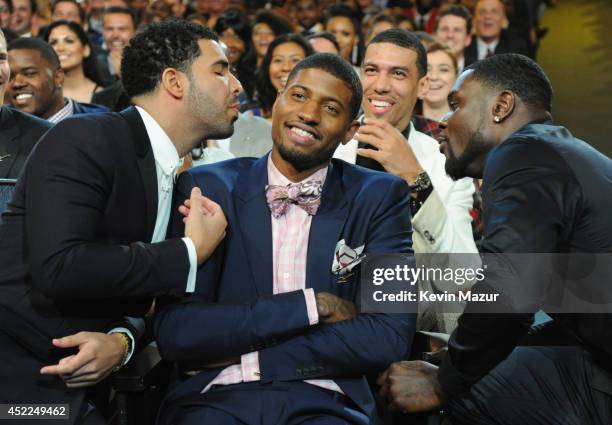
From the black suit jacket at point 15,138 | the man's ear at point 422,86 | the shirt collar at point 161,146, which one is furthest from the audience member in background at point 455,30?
the shirt collar at point 161,146

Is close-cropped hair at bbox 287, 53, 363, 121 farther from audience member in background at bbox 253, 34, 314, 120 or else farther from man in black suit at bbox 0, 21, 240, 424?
audience member in background at bbox 253, 34, 314, 120

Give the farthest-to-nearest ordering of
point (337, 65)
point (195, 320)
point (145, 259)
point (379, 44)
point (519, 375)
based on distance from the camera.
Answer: point (379, 44)
point (337, 65)
point (519, 375)
point (195, 320)
point (145, 259)

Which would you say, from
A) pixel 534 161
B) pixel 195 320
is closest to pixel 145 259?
pixel 195 320

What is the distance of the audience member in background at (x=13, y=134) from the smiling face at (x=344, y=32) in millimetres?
4746

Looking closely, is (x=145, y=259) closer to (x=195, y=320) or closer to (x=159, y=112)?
(x=195, y=320)

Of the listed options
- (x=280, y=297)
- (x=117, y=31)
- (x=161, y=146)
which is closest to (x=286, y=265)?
(x=280, y=297)

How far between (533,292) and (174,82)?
144 centimetres

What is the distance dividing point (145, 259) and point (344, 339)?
2.27 ft

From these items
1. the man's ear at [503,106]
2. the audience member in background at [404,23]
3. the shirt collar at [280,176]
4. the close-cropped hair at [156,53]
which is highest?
the close-cropped hair at [156,53]

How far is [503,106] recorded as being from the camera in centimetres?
300

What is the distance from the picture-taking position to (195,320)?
2654mm

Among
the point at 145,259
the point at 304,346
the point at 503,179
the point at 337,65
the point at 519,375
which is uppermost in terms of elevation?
the point at 337,65

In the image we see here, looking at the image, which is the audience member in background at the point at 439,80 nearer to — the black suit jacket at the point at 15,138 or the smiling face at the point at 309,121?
the black suit jacket at the point at 15,138

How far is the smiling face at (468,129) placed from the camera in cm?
306
